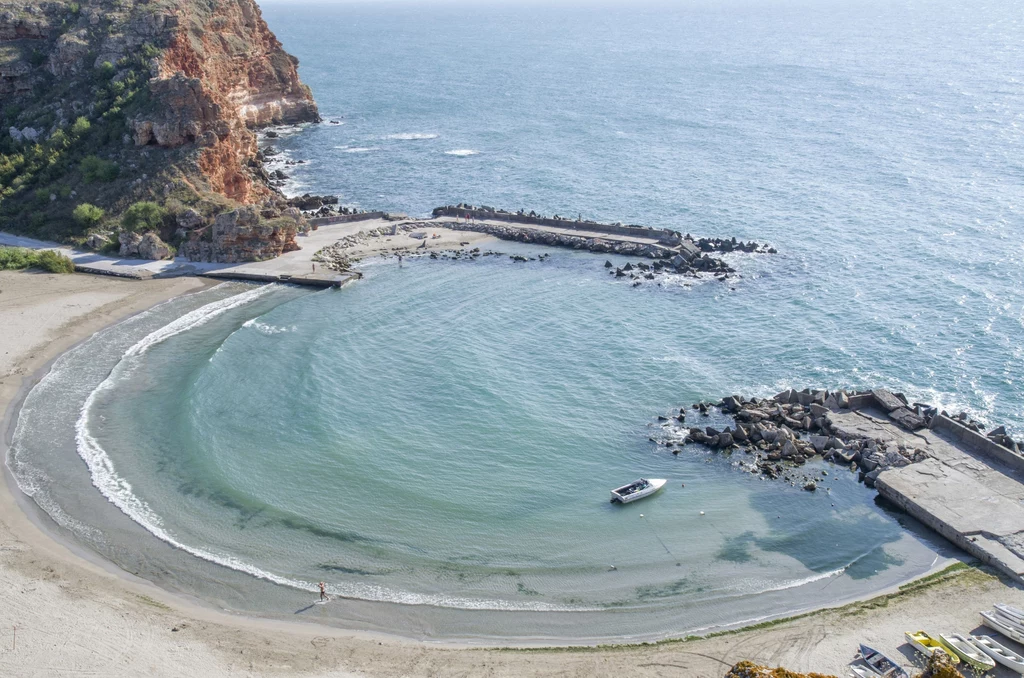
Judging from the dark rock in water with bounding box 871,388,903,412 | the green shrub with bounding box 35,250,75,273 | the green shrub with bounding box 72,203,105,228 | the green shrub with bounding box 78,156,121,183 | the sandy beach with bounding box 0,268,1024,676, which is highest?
the green shrub with bounding box 78,156,121,183

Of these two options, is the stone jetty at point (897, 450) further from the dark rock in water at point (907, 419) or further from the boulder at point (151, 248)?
the boulder at point (151, 248)

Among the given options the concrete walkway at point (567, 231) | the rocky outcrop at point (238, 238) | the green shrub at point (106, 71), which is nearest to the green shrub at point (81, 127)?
the green shrub at point (106, 71)

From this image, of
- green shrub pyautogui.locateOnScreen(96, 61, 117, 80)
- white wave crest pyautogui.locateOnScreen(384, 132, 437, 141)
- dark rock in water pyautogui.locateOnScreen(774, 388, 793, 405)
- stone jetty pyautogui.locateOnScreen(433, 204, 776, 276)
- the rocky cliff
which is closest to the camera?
dark rock in water pyautogui.locateOnScreen(774, 388, 793, 405)

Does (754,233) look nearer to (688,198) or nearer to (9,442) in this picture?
(688,198)

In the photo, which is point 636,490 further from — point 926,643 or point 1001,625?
point 1001,625

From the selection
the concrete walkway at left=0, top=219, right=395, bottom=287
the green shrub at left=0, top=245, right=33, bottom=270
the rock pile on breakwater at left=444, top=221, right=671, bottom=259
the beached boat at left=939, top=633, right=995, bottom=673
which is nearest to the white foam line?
the concrete walkway at left=0, top=219, right=395, bottom=287

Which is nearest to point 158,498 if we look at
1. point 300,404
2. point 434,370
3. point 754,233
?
point 300,404

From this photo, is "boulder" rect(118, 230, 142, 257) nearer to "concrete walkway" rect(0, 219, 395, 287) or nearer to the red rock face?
"concrete walkway" rect(0, 219, 395, 287)
